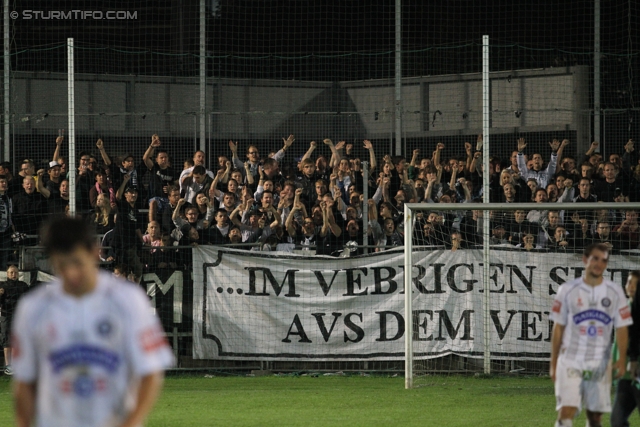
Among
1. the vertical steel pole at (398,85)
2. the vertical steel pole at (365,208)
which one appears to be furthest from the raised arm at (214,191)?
the vertical steel pole at (398,85)

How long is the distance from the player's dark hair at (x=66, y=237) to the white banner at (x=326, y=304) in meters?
9.75

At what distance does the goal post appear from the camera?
12.7 metres

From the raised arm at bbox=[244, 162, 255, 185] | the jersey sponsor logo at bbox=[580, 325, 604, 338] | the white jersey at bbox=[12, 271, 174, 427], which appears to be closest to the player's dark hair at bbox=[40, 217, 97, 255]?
the white jersey at bbox=[12, 271, 174, 427]

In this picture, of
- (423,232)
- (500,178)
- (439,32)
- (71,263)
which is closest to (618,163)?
(500,178)

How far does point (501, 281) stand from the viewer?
1282cm

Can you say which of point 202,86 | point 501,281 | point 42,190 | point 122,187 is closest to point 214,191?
point 122,187

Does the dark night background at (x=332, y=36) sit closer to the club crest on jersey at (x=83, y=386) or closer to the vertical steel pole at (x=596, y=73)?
the vertical steel pole at (x=596, y=73)

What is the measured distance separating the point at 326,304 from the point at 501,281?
225 cm

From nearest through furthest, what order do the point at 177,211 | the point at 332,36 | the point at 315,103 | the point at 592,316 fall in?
the point at 592,316, the point at 177,211, the point at 315,103, the point at 332,36

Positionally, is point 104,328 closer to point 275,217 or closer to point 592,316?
point 592,316

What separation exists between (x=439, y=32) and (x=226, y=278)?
7820 millimetres

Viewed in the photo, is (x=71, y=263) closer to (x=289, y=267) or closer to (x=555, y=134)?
(x=289, y=267)

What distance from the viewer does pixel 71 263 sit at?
3.54 m

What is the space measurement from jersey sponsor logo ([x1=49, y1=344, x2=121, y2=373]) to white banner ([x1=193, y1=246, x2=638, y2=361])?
9.61m
